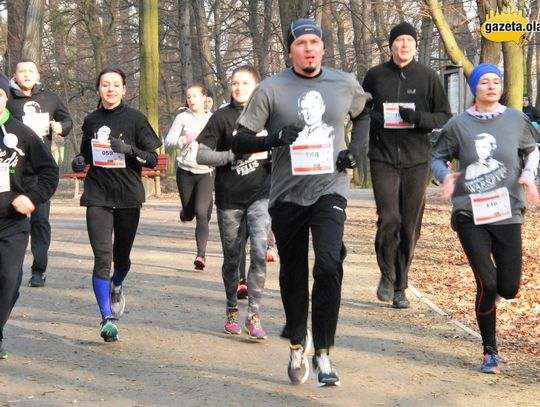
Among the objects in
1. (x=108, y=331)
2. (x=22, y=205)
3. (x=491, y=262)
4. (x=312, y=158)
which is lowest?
(x=108, y=331)

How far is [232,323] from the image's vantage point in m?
8.62

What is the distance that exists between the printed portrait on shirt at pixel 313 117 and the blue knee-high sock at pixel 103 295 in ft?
7.87

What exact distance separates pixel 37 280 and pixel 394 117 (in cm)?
390

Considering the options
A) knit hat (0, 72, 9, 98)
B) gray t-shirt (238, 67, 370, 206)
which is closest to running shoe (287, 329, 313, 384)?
gray t-shirt (238, 67, 370, 206)

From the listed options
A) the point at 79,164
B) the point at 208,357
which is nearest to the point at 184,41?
the point at 79,164

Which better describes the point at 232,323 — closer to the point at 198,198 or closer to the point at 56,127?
the point at 56,127

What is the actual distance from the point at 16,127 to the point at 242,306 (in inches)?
126

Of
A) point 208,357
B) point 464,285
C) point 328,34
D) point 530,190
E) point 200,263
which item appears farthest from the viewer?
point 328,34

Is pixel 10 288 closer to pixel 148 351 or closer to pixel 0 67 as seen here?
pixel 148 351

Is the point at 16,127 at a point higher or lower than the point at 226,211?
higher

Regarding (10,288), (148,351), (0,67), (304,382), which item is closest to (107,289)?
(148,351)

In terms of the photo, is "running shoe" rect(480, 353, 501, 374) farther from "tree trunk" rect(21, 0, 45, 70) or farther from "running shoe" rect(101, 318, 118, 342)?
"tree trunk" rect(21, 0, 45, 70)

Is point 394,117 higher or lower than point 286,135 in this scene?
higher

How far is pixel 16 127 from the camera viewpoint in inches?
290
